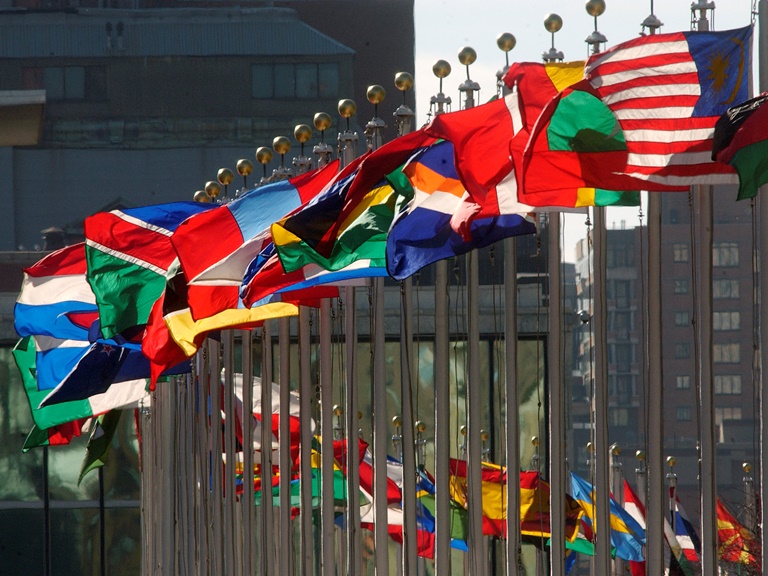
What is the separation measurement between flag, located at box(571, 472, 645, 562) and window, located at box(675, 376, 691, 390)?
419 ft

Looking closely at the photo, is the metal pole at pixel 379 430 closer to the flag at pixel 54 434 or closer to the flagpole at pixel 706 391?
the flagpole at pixel 706 391

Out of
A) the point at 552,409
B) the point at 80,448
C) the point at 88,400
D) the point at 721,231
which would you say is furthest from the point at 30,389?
the point at 721,231

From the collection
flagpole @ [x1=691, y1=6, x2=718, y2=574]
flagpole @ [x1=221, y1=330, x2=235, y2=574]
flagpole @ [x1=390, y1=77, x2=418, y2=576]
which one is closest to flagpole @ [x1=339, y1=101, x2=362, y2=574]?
flagpole @ [x1=390, y1=77, x2=418, y2=576]

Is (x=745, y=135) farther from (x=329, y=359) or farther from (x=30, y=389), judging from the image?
(x=30, y=389)

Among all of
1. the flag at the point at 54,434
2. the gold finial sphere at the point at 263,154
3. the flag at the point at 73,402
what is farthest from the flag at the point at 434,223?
the flag at the point at 54,434

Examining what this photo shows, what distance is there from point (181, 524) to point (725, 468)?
11590 centimetres

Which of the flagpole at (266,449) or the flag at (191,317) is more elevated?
the flag at (191,317)

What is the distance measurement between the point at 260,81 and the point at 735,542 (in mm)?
53963

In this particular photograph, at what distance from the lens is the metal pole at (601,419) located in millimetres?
14742

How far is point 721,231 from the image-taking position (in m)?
156

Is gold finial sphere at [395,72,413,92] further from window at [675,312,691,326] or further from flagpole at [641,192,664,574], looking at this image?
window at [675,312,691,326]

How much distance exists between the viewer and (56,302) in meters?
26.3

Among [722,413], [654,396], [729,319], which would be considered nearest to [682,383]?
[722,413]

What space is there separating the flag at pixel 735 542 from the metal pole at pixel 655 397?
15216 millimetres
